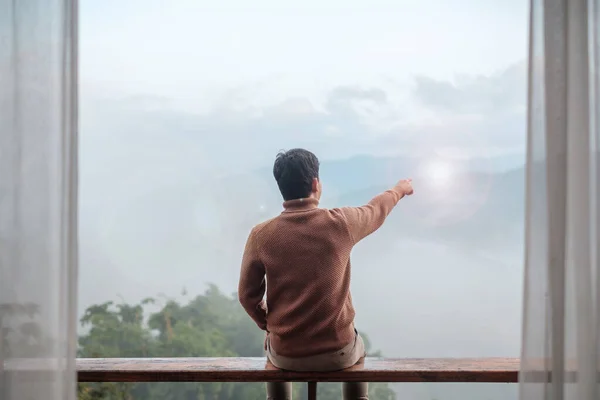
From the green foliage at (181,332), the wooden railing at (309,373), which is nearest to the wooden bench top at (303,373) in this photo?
the wooden railing at (309,373)

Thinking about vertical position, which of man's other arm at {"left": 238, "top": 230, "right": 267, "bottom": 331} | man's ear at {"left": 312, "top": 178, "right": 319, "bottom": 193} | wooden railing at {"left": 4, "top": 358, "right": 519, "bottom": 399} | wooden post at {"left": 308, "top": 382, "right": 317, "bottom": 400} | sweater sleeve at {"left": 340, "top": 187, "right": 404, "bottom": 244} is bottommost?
wooden post at {"left": 308, "top": 382, "right": 317, "bottom": 400}

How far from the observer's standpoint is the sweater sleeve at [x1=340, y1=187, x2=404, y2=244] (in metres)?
1.92

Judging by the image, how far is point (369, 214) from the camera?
77.0 inches

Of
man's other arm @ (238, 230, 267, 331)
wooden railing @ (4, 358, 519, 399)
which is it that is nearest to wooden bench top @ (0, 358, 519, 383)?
wooden railing @ (4, 358, 519, 399)

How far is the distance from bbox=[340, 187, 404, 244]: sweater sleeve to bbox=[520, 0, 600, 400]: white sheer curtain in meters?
0.46

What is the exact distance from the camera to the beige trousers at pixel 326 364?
189 cm

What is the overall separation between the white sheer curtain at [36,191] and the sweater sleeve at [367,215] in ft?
2.72

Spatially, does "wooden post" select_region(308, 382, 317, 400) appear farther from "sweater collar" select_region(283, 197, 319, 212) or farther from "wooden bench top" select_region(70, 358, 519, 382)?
"sweater collar" select_region(283, 197, 319, 212)

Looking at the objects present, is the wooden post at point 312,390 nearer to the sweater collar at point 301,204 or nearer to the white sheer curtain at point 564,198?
the sweater collar at point 301,204

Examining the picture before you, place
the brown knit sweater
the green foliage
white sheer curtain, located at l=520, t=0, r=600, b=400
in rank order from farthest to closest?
the green foliage → the brown knit sweater → white sheer curtain, located at l=520, t=0, r=600, b=400

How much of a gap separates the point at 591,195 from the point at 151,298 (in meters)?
1.61

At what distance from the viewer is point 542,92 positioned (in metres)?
1.71

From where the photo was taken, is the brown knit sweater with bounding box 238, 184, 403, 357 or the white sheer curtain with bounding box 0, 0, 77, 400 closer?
the white sheer curtain with bounding box 0, 0, 77, 400

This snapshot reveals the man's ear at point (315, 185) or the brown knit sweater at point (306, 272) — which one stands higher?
the man's ear at point (315, 185)
